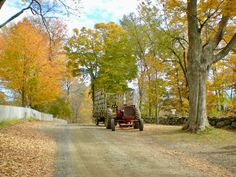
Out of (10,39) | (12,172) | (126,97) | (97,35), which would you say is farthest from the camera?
(97,35)

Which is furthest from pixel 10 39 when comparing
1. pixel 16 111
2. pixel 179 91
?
pixel 179 91

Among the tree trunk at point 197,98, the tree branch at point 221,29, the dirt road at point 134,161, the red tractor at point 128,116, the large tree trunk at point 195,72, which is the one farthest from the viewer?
the red tractor at point 128,116

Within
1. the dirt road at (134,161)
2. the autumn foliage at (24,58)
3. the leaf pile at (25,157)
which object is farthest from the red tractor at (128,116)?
the autumn foliage at (24,58)

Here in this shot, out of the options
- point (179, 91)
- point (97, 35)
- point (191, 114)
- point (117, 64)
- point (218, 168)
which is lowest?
point (218, 168)

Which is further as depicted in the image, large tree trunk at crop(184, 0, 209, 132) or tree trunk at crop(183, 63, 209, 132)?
large tree trunk at crop(184, 0, 209, 132)

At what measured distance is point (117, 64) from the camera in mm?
37156

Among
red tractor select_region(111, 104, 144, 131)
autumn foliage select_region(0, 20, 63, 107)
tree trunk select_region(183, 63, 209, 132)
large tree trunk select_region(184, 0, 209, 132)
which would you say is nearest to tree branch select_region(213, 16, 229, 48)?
large tree trunk select_region(184, 0, 209, 132)

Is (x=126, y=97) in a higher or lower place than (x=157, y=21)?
lower

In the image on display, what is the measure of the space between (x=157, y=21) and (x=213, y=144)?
1244 cm

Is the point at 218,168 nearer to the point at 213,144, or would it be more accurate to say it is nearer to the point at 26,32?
the point at 213,144

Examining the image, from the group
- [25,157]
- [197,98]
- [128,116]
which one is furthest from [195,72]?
[25,157]

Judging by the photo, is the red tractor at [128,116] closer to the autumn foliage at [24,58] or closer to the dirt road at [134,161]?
the dirt road at [134,161]

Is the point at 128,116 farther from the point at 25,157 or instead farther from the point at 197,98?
the point at 25,157

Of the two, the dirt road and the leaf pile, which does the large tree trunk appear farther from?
the leaf pile
